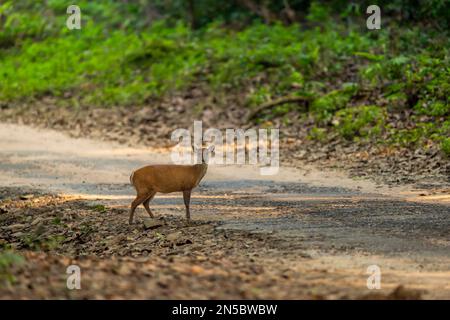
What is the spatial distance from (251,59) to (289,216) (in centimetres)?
1341

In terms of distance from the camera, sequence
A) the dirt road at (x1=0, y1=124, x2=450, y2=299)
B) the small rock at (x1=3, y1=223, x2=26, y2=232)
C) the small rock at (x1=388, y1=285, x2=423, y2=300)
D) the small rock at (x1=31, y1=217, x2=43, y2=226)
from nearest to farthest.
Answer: the small rock at (x1=388, y1=285, x2=423, y2=300) < the dirt road at (x1=0, y1=124, x2=450, y2=299) < the small rock at (x1=3, y1=223, x2=26, y2=232) < the small rock at (x1=31, y1=217, x2=43, y2=226)

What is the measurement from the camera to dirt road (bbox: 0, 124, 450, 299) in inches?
320

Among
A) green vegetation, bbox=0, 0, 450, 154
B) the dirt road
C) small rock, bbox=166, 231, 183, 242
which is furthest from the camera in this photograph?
green vegetation, bbox=0, 0, 450, 154

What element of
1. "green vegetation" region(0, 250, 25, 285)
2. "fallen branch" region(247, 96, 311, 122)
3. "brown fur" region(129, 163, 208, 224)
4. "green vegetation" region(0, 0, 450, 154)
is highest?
"green vegetation" region(0, 0, 450, 154)

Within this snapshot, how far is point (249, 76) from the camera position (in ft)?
79.2

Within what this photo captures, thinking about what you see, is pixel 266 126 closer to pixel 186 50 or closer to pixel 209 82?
pixel 209 82

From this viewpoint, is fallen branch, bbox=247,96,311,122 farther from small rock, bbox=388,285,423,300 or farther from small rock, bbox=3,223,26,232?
small rock, bbox=388,285,423,300

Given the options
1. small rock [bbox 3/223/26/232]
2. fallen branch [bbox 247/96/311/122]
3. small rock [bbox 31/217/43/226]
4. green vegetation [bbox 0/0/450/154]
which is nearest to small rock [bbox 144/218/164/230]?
small rock [bbox 31/217/43/226]

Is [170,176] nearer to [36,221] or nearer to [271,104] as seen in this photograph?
[36,221]

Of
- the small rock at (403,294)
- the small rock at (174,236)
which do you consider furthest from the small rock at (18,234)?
the small rock at (403,294)

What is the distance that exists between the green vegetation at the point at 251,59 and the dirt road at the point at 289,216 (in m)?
3.44

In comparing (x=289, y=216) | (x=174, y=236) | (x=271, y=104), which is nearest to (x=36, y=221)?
(x=174, y=236)

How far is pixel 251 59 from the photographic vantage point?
81.4 ft

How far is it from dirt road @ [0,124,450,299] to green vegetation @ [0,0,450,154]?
135 inches
